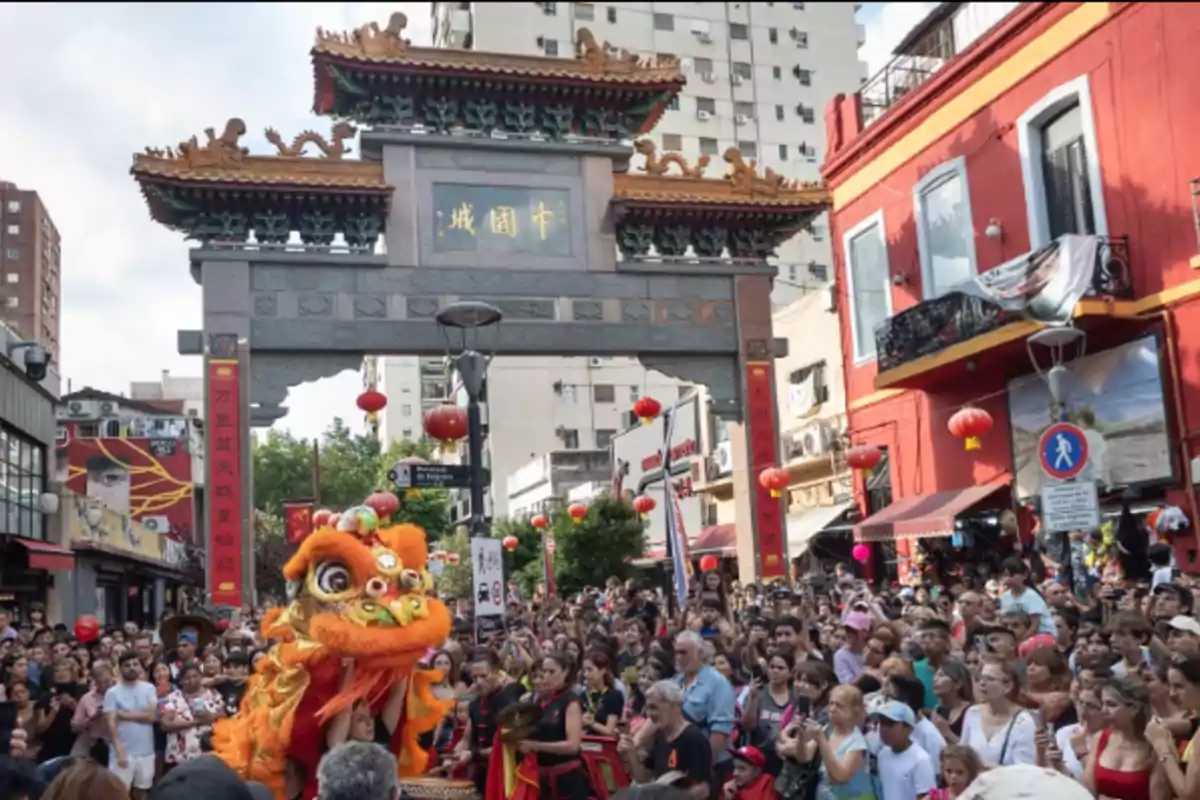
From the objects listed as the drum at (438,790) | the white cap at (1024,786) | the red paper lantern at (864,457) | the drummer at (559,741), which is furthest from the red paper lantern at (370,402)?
the white cap at (1024,786)

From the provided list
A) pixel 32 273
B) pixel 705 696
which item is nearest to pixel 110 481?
pixel 32 273

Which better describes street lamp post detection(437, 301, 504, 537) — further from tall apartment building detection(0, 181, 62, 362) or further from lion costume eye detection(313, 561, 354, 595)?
tall apartment building detection(0, 181, 62, 362)

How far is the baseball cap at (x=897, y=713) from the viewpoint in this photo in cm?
569

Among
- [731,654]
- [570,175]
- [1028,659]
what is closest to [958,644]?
[731,654]

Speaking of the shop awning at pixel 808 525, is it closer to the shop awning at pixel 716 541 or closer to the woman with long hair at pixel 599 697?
the shop awning at pixel 716 541

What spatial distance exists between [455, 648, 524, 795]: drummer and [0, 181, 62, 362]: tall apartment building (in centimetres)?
1877

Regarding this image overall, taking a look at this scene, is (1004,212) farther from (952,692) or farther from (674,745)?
(674,745)

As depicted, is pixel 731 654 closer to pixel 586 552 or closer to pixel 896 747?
pixel 896 747

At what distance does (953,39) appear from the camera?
19438 mm

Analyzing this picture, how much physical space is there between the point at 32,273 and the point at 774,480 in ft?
83.7

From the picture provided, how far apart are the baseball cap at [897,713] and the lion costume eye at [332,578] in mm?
3411

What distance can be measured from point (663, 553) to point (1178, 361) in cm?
2410

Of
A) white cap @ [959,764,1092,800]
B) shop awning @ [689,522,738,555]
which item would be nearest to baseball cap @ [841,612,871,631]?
white cap @ [959,764,1092,800]

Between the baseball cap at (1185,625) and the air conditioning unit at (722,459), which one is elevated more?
the air conditioning unit at (722,459)
